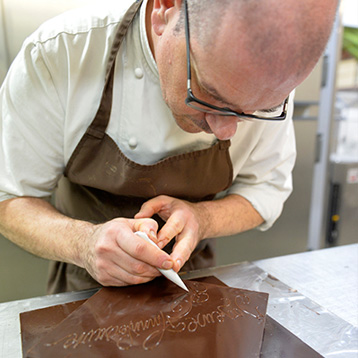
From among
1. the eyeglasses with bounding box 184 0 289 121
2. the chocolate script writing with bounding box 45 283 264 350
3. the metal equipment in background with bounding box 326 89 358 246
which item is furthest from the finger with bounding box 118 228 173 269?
the metal equipment in background with bounding box 326 89 358 246

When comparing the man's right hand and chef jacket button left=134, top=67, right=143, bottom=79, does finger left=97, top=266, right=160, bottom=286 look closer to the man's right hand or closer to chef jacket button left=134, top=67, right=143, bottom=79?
the man's right hand

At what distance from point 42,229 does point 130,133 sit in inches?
14.2

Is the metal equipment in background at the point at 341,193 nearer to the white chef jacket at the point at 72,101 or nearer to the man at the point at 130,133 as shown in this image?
the man at the point at 130,133

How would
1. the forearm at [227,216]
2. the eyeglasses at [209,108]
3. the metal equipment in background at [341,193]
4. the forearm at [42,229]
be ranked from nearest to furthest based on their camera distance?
the eyeglasses at [209,108]
the forearm at [42,229]
the forearm at [227,216]
the metal equipment in background at [341,193]

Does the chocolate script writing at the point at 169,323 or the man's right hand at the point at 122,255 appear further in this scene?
the man's right hand at the point at 122,255

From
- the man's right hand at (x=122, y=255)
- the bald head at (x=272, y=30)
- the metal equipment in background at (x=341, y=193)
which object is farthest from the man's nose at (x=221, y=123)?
the metal equipment in background at (x=341, y=193)

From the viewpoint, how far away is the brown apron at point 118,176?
998 mm

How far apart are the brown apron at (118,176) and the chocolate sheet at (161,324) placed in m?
0.30

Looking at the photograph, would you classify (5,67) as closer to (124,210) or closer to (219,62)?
(124,210)

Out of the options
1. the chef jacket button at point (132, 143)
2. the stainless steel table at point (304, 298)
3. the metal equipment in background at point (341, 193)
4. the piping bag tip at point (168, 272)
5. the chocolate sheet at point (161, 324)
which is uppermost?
the chef jacket button at point (132, 143)

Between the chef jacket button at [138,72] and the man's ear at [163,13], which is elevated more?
the man's ear at [163,13]

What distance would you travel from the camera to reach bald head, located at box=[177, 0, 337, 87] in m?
0.60

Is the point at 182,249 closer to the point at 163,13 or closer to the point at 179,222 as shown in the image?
the point at 179,222

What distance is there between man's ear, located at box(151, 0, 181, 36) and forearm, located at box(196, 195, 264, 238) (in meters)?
0.53
